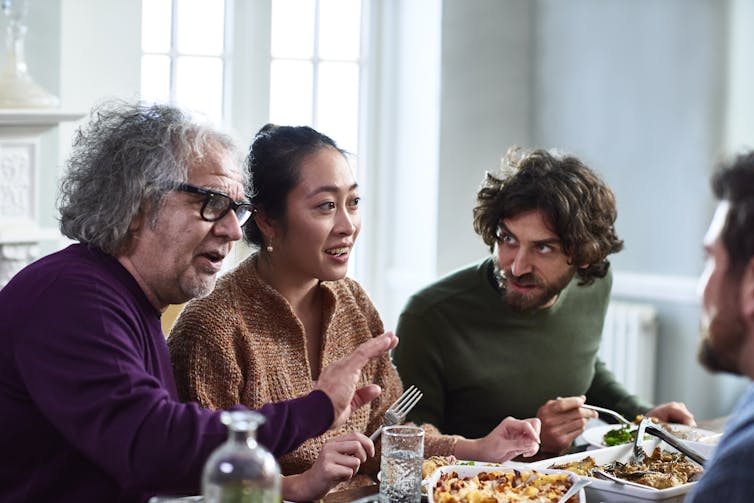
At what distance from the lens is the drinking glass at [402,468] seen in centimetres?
174

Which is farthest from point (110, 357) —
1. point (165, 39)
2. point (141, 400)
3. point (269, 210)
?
point (165, 39)

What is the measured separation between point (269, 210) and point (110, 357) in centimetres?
75

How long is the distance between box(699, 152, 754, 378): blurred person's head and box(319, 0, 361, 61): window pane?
3384 millimetres

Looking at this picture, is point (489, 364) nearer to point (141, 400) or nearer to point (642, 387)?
point (141, 400)

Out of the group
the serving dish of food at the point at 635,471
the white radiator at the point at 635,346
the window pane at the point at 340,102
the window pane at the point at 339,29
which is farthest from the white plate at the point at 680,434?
the window pane at the point at 339,29

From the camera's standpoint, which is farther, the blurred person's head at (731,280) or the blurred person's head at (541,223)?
the blurred person's head at (541,223)

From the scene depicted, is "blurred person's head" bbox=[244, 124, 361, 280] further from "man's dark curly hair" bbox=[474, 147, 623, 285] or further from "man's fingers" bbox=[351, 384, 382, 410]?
"man's dark curly hair" bbox=[474, 147, 623, 285]

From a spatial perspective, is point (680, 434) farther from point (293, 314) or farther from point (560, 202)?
point (293, 314)

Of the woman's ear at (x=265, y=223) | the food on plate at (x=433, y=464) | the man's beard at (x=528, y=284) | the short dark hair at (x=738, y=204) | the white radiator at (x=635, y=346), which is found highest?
the short dark hair at (x=738, y=204)

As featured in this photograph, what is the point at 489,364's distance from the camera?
263cm

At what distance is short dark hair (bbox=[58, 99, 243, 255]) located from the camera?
1780mm

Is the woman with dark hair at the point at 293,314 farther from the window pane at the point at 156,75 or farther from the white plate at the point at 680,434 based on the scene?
the window pane at the point at 156,75

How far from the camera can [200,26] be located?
4.33 metres

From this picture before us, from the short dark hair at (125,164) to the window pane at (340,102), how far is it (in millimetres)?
2776
